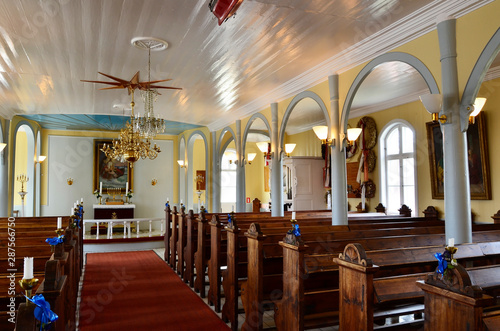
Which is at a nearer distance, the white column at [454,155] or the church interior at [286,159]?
the church interior at [286,159]

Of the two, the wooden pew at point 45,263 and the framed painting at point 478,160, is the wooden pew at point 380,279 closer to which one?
the wooden pew at point 45,263

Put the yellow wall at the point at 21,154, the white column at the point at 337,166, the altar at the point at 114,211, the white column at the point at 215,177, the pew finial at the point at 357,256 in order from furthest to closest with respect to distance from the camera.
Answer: the yellow wall at the point at 21,154 < the altar at the point at 114,211 < the white column at the point at 215,177 < the white column at the point at 337,166 < the pew finial at the point at 357,256

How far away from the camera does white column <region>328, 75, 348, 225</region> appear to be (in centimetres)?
521

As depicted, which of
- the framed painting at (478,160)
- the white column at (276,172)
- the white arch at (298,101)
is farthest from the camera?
the white column at (276,172)

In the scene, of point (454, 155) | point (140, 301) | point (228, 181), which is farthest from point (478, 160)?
point (228, 181)

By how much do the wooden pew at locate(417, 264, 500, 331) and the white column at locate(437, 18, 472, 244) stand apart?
2.14 metres

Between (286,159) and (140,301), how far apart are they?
6272 mm

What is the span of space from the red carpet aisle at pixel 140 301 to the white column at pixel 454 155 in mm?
2538

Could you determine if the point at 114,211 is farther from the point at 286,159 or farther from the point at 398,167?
the point at 398,167

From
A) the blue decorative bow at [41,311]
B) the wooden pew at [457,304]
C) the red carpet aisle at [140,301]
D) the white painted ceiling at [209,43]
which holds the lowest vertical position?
the red carpet aisle at [140,301]

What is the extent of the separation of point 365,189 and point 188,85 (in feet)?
15.1

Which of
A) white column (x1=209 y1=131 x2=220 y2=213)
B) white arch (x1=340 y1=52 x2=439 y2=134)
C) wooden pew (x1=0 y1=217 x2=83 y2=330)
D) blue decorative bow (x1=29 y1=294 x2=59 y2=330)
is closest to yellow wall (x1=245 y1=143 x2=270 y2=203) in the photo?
white column (x1=209 y1=131 x2=220 y2=213)

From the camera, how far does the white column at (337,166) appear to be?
5.21m

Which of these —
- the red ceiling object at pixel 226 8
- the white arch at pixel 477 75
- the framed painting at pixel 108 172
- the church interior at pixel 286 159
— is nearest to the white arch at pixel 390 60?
the church interior at pixel 286 159
